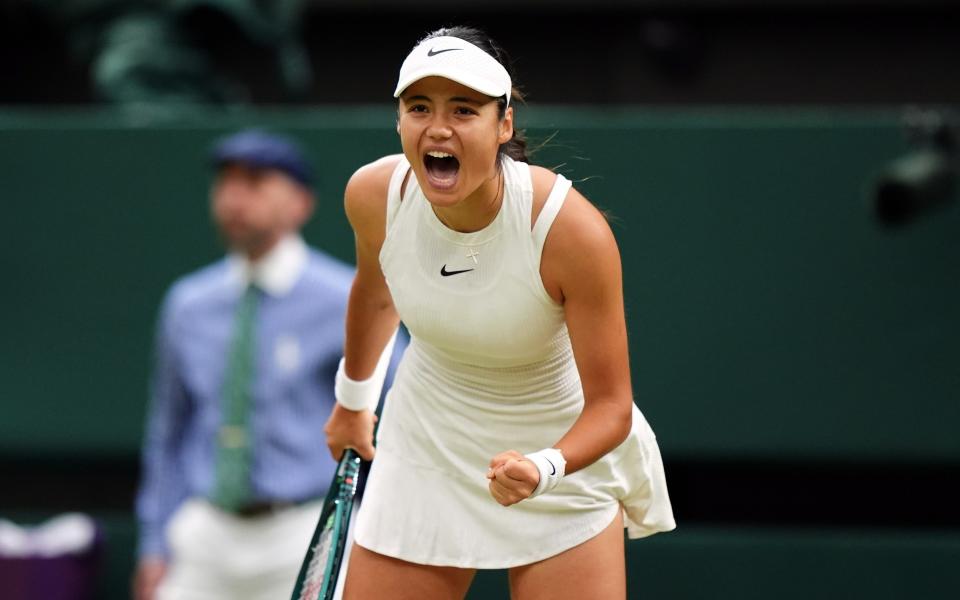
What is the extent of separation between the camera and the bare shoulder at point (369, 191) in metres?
2.38

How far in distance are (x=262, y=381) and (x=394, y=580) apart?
1.98 metres

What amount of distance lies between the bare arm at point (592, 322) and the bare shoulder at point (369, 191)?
297mm

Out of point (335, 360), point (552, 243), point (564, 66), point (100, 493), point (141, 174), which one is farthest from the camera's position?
point (564, 66)

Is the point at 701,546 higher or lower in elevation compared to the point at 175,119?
lower

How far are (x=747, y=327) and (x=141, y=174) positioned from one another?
2.05 m

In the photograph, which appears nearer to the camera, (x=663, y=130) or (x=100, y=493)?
(x=663, y=130)

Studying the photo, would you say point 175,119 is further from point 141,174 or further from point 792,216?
point 792,216

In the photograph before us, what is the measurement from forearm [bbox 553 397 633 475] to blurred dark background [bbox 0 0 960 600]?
1979 millimetres

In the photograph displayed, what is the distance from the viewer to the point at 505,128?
2205mm

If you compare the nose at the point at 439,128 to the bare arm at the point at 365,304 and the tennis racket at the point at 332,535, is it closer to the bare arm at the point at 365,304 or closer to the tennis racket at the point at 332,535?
the bare arm at the point at 365,304

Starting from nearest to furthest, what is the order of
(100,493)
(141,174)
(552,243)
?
(552,243) → (141,174) → (100,493)

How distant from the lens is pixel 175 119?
17.3 feet

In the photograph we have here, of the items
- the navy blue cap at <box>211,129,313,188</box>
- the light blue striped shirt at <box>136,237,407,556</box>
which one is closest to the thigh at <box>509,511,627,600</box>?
the light blue striped shirt at <box>136,237,407,556</box>

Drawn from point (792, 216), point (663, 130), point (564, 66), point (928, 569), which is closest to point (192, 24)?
point (564, 66)
